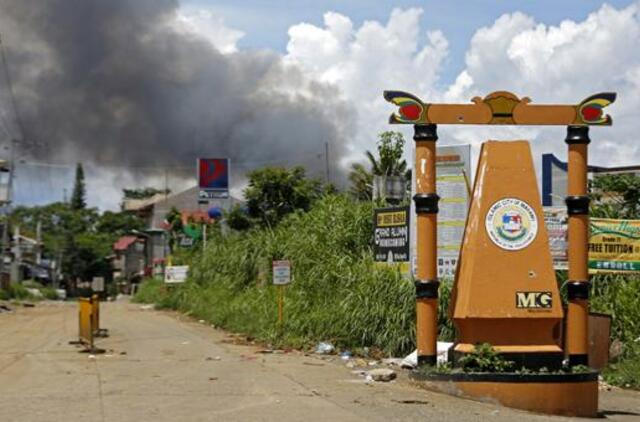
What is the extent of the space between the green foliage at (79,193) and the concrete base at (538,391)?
12346 centimetres

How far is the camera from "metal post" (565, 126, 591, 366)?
12.8 meters

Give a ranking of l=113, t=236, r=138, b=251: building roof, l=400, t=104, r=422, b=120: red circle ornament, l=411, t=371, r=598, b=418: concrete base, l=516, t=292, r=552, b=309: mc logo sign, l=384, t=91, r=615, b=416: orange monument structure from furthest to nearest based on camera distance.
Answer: l=113, t=236, r=138, b=251: building roof, l=400, t=104, r=422, b=120: red circle ornament, l=516, t=292, r=552, b=309: mc logo sign, l=384, t=91, r=615, b=416: orange monument structure, l=411, t=371, r=598, b=418: concrete base

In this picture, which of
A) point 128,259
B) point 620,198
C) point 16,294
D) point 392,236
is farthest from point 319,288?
point 128,259

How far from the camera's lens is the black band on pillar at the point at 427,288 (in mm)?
12727

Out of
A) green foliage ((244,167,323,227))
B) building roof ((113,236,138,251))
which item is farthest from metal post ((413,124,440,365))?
building roof ((113,236,138,251))

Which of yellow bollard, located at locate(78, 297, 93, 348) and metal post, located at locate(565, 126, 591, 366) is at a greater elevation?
metal post, located at locate(565, 126, 591, 366)

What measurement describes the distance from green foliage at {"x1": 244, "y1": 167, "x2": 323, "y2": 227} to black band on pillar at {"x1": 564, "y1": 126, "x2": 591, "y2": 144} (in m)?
21.1

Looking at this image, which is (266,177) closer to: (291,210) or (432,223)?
(291,210)


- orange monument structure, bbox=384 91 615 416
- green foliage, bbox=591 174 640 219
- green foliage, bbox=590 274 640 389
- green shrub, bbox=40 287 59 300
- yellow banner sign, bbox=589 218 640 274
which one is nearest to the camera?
orange monument structure, bbox=384 91 615 416

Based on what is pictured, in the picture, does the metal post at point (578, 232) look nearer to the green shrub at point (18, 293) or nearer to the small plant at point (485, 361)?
the small plant at point (485, 361)

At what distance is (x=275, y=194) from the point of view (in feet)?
112

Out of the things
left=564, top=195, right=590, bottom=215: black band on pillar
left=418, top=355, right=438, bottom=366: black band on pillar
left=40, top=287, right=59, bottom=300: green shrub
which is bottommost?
left=40, top=287, right=59, bottom=300: green shrub

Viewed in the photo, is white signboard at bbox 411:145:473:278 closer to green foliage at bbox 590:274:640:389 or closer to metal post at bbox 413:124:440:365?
green foliage at bbox 590:274:640:389

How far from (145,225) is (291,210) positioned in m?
85.9
